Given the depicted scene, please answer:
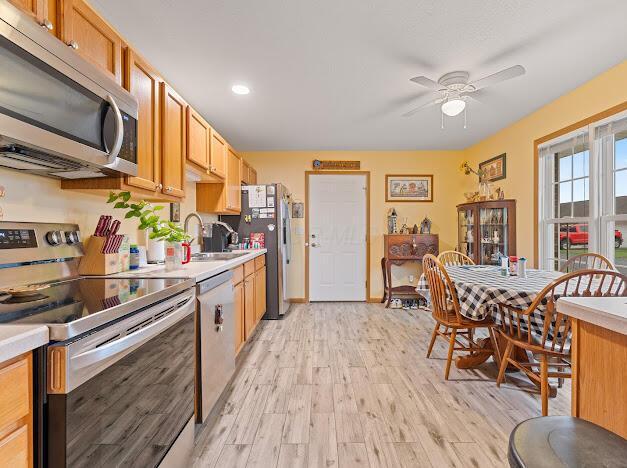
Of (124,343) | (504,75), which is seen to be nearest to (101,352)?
(124,343)

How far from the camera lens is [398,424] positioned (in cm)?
180

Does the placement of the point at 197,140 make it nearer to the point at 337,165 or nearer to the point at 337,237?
the point at 337,165

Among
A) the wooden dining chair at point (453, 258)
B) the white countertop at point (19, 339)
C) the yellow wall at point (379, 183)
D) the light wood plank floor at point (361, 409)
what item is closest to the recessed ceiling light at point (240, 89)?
the yellow wall at point (379, 183)

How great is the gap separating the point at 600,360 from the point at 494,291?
3.86 feet

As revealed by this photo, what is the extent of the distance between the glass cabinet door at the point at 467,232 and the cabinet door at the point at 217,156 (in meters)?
3.14

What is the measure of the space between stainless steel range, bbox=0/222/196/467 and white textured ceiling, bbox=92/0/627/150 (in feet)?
4.75

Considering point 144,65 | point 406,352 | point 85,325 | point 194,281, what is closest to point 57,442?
point 85,325

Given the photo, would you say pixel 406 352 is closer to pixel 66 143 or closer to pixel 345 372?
pixel 345 372

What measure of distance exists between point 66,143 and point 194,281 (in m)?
0.81

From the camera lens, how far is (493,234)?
3.79 meters

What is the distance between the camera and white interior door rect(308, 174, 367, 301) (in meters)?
4.88

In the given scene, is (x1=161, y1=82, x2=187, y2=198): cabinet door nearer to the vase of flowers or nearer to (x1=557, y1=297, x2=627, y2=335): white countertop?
(x1=557, y1=297, x2=627, y2=335): white countertop

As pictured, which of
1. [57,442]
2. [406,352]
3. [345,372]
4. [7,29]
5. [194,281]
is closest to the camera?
[57,442]

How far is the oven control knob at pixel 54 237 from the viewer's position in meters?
1.47
